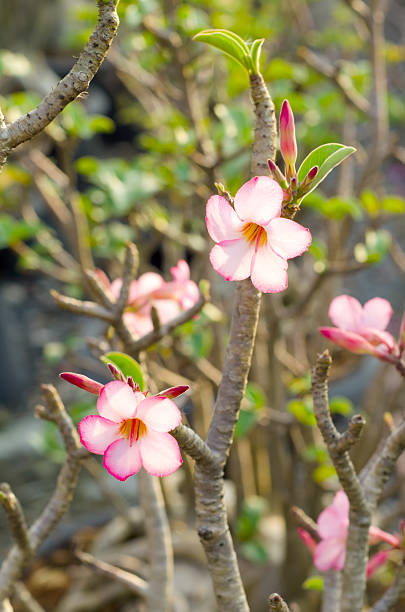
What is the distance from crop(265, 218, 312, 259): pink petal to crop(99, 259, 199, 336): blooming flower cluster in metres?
0.25

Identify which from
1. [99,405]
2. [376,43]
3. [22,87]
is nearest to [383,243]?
[376,43]

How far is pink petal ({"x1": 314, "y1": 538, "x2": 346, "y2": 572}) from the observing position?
0.59 meters

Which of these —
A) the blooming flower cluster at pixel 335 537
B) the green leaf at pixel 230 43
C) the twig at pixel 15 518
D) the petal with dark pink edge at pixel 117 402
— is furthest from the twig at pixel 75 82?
the blooming flower cluster at pixel 335 537

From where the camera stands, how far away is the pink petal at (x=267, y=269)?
442 mm

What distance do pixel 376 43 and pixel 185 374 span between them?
33.7 inches

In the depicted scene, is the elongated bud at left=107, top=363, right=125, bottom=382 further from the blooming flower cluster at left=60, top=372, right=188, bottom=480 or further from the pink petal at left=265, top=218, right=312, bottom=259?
the pink petal at left=265, top=218, right=312, bottom=259

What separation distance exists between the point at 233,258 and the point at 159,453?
0.46ft

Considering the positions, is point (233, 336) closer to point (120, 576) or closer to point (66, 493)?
point (66, 493)

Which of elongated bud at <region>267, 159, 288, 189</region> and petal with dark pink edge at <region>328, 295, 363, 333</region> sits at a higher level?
elongated bud at <region>267, 159, 288, 189</region>

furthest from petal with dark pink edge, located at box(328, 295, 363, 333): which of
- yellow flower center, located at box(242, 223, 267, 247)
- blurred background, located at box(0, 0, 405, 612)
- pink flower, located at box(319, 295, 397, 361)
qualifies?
blurred background, located at box(0, 0, 405, 612)

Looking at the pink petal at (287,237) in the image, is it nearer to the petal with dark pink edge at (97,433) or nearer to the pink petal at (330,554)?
the petal with dark pink edge at (97,433)

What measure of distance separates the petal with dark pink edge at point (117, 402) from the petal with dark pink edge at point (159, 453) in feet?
0.08

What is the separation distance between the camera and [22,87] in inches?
142

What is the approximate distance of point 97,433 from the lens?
432mm
